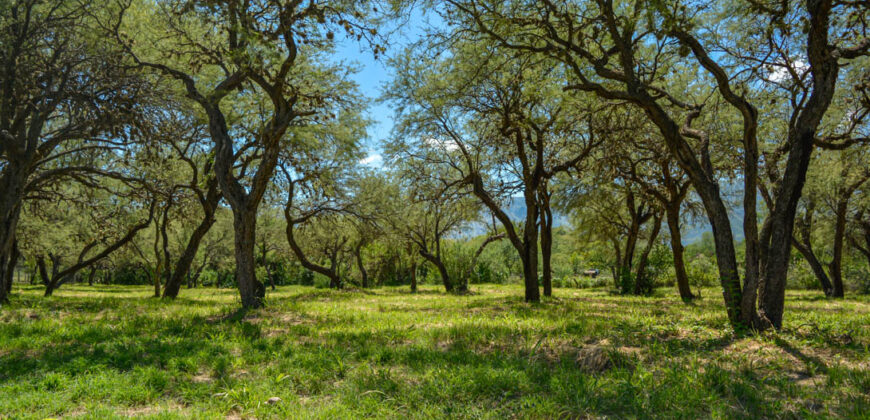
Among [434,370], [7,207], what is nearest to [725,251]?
[434,370]

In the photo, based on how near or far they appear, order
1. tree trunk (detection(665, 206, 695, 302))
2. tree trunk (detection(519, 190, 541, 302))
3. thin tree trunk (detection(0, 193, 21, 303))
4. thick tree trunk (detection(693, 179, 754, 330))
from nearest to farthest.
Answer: thick tree trunk (detection(693, 179, 754, 330)), thin tree trunk (detection(0, 193, 21, 303)), tree trunk (detection(519, 190, 541, 302)), tree trunk (detection(665, 206, 695, 302))

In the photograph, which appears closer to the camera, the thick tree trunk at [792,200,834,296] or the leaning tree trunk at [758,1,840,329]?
the leaning tree trunk at [758,1,840,329]

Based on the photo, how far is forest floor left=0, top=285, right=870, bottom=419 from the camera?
377 centimetres

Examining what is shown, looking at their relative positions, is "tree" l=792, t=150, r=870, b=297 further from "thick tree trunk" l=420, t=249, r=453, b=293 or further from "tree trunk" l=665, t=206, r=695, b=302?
"thick tree trunk" l=420, t=249, r=453, b=293

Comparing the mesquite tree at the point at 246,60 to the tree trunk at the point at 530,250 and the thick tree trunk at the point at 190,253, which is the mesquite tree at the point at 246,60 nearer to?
the thick tree trunk at the point at 190,253

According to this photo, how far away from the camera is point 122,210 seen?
16.3 m

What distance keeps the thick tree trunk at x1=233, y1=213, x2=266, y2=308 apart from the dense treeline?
0.05 m

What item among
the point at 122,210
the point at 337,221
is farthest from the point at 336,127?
the point at 122,210

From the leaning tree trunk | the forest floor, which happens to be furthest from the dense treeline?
the forest floor

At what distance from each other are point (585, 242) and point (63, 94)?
2578 cm

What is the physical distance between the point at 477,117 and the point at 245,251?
7.87 meters

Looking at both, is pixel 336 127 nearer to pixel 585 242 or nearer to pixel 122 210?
pixel 122 210

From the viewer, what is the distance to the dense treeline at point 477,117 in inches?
278

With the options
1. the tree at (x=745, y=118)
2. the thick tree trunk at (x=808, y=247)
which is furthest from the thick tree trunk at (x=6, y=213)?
the thick tree trunk at (x=808, y=247)
